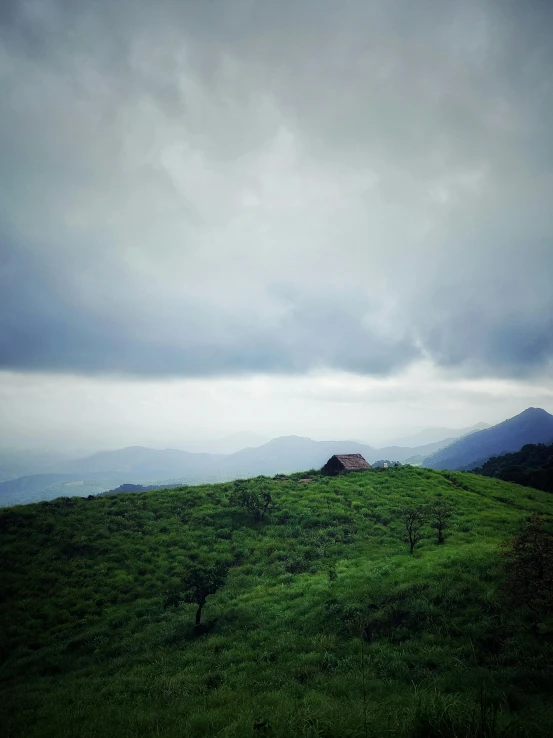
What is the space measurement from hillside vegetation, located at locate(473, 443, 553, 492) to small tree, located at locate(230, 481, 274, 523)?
141ft

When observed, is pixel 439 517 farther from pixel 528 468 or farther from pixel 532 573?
pixel 528 468

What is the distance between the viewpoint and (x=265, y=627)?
→ 1767cm

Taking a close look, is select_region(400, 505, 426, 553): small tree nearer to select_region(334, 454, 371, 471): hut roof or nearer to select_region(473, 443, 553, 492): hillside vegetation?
select_region(334, 454, 371, 471): hut roof

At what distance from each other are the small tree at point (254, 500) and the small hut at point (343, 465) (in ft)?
49.8

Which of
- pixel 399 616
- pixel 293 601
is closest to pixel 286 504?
pixel 293 601

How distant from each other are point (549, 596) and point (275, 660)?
1092 cm

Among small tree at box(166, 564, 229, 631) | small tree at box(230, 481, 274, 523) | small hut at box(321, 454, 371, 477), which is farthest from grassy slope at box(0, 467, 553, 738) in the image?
small hut at box(321, 454, 371, 477)

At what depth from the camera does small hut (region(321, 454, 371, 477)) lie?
53.1 metres

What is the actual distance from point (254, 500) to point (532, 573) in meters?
27.7

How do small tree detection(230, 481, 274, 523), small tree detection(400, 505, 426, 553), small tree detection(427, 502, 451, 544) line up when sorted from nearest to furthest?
small tree detection(400, 505, 426, 553), small tree detection(427, 502, 451, 544), small tree detection(230, 481, 274, 523)

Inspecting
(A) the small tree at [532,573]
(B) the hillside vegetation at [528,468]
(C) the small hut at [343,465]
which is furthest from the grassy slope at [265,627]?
(B) the hillside vegetation at [528,468]

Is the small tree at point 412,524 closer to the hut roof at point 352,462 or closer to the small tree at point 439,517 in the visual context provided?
the small tree at point 439,517

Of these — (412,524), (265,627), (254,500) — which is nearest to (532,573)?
(265,627)

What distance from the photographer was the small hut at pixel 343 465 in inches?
2090
